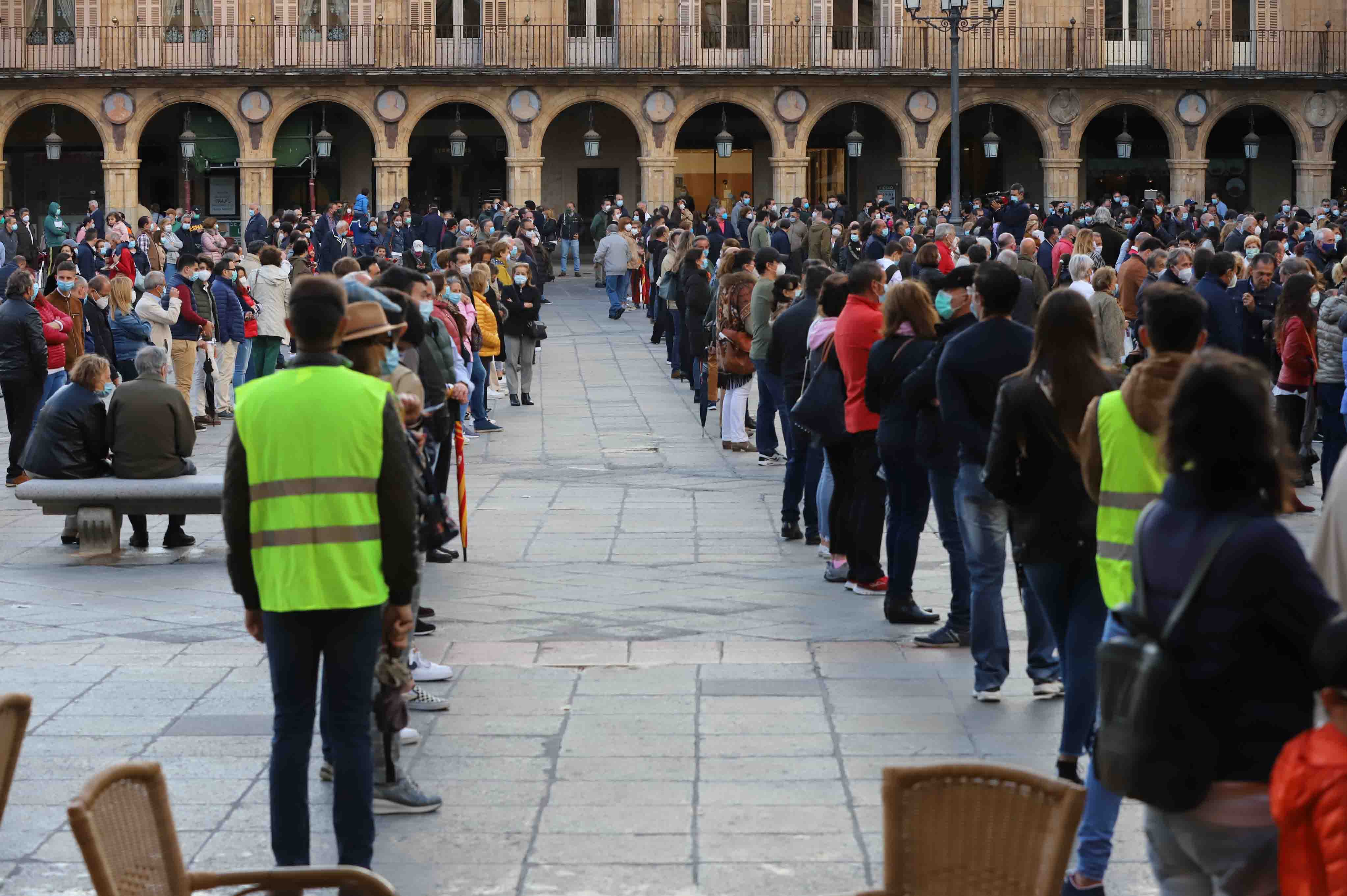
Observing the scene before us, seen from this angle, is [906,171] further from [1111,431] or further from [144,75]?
[1111,431]

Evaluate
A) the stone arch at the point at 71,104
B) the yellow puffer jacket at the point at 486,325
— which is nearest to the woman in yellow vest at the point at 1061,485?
the yellow puffer jacket at the point at 486,325

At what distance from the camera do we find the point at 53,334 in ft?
48.1

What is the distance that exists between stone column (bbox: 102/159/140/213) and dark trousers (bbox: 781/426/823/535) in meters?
29.9

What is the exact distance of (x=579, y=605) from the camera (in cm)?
941

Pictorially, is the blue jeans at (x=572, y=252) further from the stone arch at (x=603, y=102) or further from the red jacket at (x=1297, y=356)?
the red jacket at (x=1297, y=356)

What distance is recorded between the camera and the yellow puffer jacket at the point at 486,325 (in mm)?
16719

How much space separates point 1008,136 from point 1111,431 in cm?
3815

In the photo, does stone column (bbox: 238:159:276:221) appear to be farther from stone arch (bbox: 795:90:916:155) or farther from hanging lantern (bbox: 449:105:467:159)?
stone arch (bbox: 795:90:916:155)

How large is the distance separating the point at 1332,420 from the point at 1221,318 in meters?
1.13

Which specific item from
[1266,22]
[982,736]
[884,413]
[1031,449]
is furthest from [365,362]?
[1266,22]

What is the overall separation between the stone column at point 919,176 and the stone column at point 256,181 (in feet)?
42.5

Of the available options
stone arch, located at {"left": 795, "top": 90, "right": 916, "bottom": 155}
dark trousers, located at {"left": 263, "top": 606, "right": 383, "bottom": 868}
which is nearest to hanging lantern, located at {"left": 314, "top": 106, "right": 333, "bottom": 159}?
stone arch, located at {"left": 795, "top": 90, "right": 916, "bottom": 155}

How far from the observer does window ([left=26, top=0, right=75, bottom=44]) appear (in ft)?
125

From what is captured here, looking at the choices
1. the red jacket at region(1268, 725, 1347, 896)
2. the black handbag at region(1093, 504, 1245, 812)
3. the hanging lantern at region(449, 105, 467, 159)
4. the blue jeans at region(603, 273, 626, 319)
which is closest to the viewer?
the red jacket at region(1268, 725, 1347, 896)
